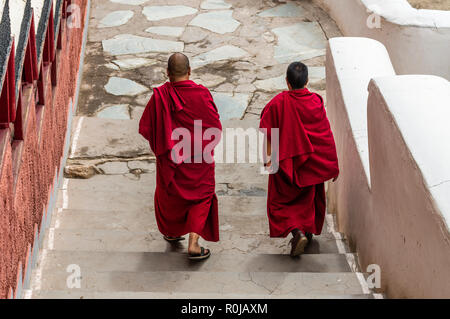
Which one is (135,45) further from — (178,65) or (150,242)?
(178,65)

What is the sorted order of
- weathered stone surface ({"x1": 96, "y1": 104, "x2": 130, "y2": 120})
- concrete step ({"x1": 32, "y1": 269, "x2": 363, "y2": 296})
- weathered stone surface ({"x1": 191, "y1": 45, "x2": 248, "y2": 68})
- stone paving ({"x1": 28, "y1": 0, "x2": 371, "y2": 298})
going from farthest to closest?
weathered stone surface ({"x1": 191, "y1": 45, "x2": 248, "y2": 68}), weathered stone surface ({"x1": 96, "y1": 104, "x2": 130, "y2": 120}), stone paving ({"x1": 28, "y1": 0, "x2": 371, "y2": 298}), concrete step ({"x1": 32, "y1": 269, "x2": 363, "y2": 296})

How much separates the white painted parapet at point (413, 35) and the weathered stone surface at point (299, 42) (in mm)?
1356

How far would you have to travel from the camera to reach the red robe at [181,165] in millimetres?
4645

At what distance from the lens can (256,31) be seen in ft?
29.1

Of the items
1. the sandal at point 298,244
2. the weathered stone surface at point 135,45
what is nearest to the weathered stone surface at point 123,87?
the weathered stone surface at point 135,45

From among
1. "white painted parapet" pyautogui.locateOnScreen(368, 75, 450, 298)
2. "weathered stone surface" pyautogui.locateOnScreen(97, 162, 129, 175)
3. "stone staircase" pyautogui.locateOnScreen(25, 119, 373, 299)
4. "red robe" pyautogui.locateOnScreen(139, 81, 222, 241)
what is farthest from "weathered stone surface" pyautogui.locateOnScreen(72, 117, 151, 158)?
"white painted parapet" pyautogui.locateOnScreen(368, 75, 450, 298)

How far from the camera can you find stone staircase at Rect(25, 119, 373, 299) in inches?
164

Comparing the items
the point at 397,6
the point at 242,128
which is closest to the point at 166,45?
the point at 242,128

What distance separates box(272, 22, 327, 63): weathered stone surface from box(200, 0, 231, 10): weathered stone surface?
0.92m

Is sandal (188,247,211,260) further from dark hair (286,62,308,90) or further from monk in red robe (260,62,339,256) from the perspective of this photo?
dark hair (286,62,308,90)

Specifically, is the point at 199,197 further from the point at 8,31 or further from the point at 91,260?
the point at 8,31

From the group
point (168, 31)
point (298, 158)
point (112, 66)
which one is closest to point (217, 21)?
point (168, 31)

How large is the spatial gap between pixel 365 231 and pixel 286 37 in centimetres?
465

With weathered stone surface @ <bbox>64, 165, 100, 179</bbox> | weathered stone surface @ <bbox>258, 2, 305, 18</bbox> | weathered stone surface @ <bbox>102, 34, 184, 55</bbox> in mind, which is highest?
weathered stone surface @ <bbox>258, 2, 305, 18</bbox>
